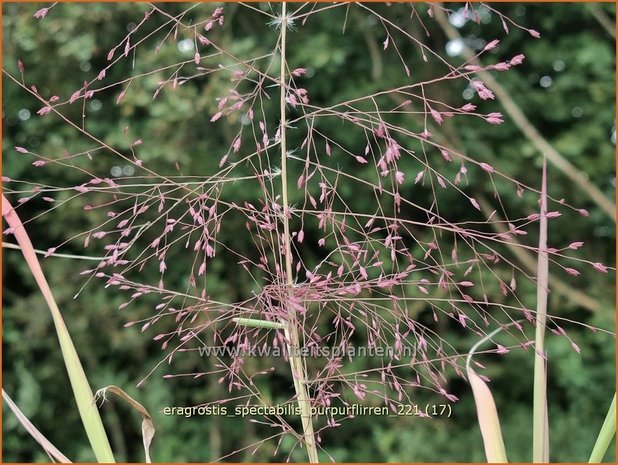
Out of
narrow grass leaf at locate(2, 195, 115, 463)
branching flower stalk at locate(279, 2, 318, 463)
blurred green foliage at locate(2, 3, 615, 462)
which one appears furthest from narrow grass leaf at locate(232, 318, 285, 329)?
blurred green foliage at locate(2, 3, 615, 462)

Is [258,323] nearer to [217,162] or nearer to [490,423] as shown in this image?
[490,423]

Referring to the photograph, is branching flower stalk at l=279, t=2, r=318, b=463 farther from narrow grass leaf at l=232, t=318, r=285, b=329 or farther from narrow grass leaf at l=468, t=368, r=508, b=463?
narrow grass leaf at l=468, t=368, r=508, b=463

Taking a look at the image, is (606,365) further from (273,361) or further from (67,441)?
(67,441)

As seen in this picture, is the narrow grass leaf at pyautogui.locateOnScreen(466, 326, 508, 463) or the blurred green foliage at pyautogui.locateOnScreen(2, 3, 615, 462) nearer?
the narrow grass leaf at pyautogui.locateOnScreen(466, 326, 508, 463)

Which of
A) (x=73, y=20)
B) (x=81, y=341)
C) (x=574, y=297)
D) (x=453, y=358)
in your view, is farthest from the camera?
(x=574, y=297)

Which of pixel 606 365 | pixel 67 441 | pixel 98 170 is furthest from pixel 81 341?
pixel 606 365

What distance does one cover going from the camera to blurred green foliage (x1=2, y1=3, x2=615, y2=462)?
5.81 ft

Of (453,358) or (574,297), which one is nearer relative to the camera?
(453,358)

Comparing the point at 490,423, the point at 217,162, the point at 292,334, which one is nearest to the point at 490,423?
the point at 490,423

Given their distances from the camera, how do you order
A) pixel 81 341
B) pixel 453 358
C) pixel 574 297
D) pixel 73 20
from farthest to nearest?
pixel 574 297, pixel 81 341, pixel 73 20, pixel 453 358

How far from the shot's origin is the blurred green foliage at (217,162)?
5.81 ft

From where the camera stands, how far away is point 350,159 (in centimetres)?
190

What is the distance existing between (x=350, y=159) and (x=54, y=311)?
1.39 meters

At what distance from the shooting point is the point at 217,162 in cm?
182
